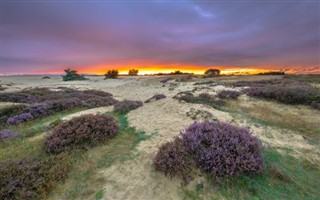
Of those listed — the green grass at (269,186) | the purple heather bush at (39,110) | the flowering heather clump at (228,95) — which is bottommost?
the green grass at (269,186)

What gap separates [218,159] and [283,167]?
7.03ft

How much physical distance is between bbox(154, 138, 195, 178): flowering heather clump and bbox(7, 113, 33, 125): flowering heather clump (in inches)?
385

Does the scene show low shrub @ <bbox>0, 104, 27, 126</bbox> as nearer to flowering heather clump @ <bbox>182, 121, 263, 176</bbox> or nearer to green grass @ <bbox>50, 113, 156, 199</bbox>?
green grass @ <bbox>50, 113, 156, 199</bbox>

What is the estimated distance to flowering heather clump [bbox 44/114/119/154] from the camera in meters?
6.72

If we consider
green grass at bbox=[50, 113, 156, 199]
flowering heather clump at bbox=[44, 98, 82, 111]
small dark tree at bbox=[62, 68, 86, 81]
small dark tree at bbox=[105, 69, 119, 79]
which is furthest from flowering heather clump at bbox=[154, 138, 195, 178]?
small dark tree at bbox=[105, 69, 119, 79]

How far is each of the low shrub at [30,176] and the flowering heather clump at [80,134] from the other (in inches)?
33.4

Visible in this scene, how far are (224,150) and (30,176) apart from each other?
5099mm

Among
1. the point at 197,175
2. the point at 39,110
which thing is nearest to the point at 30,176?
the point at 197,175

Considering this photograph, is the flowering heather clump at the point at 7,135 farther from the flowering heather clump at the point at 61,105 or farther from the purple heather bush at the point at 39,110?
the flowering heather clump at the point at 61,105

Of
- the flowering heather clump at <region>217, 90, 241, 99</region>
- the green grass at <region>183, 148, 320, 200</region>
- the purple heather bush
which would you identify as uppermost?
the flowering heather clump at <region>217, 90, 241, 99</region>

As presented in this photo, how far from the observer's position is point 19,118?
11.2 metres

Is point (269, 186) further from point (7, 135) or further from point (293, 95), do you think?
point (293, 95)

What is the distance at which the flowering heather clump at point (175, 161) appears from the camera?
4984 mm

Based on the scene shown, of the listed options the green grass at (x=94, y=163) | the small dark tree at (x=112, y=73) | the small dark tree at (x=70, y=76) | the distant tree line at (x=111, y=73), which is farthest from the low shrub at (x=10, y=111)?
the small dark tree at (x=112, y=73)
